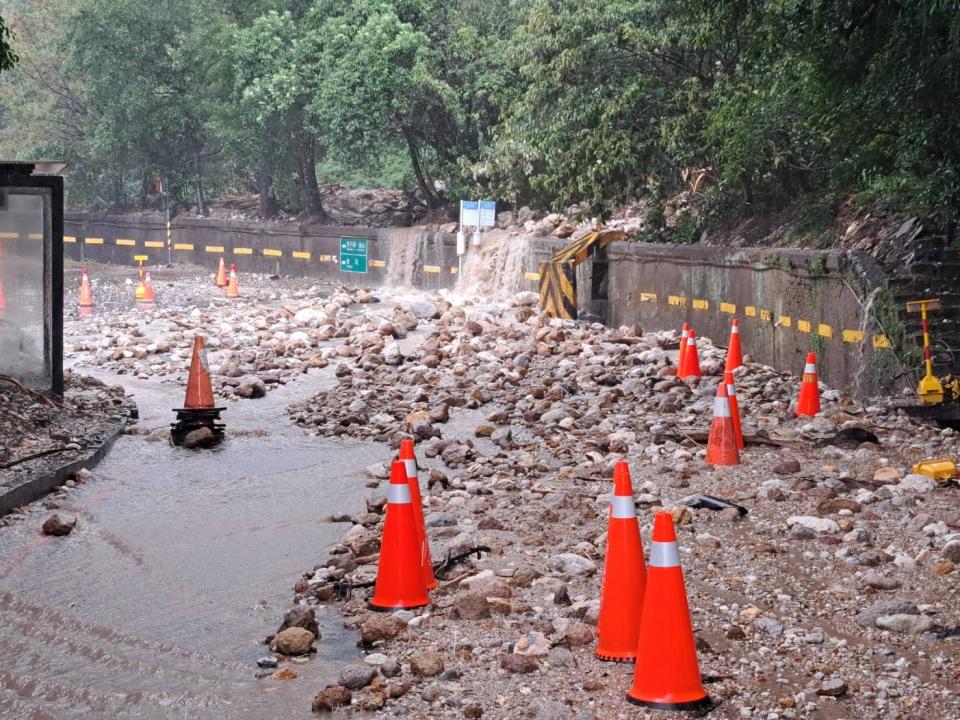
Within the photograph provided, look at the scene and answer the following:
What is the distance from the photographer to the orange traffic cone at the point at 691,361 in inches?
589

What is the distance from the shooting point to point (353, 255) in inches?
1403

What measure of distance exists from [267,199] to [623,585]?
41398 mm

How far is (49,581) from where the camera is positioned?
24.7ft

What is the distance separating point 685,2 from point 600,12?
294 inches

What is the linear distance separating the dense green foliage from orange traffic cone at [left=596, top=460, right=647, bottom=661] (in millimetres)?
6748

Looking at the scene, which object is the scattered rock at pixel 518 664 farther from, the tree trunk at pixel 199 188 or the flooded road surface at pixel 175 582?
the tree trunk at pixel 199 188

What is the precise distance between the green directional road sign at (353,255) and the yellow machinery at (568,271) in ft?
42.7

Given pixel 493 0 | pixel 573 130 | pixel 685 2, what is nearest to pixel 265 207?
pixel 493 0

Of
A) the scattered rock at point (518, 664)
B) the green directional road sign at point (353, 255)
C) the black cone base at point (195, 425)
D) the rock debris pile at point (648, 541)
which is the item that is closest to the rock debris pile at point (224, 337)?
the black cone base at point (195, 425)

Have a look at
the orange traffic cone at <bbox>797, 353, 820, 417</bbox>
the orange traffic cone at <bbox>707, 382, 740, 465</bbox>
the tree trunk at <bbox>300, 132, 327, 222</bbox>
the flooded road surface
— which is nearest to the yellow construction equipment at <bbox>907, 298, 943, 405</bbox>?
the orange traffic cone at <bbox>797, 353, 820, 417</bbox>

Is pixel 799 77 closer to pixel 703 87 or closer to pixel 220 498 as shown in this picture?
pixel 703 87

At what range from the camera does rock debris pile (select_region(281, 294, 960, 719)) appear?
5387 mm

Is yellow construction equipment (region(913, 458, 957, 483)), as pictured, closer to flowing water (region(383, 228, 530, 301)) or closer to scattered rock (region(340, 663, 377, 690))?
scattered rock (region(340, 663, 377, 690))

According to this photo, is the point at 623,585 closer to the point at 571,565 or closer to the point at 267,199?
the point at 571,565
